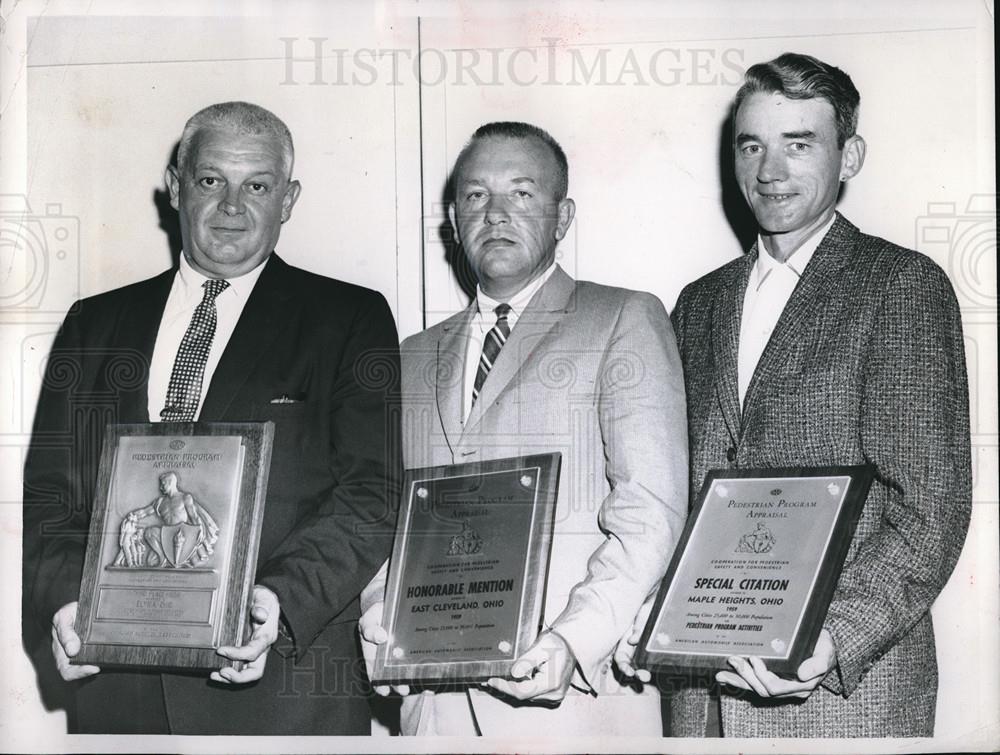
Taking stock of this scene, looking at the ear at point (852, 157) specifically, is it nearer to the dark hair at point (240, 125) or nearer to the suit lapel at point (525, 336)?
the suit lapel at point (525, 336)

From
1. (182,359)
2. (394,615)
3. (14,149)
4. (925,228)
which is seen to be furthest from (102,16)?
(925,228)

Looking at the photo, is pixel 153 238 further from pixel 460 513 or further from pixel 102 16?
pixel 460 513

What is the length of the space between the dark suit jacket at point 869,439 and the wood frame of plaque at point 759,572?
0.19ft

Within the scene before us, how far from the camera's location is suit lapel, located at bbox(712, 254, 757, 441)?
260 centimetres

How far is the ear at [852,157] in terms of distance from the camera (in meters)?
2.70

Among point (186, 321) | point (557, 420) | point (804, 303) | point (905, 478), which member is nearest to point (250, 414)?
point (186, 321)

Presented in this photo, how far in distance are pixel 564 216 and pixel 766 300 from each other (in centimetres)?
47

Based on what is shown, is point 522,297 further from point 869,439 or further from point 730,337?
point 869,439

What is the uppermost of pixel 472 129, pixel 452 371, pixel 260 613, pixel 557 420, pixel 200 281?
pixel 472 129

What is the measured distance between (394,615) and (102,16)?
1540 millimetres

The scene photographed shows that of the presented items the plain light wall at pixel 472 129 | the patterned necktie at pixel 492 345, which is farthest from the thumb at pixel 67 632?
the patterned necktie at pixel 492 345

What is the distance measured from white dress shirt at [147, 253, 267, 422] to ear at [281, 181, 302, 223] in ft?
0.41

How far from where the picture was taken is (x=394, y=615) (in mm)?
2600

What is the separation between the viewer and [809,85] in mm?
2676
